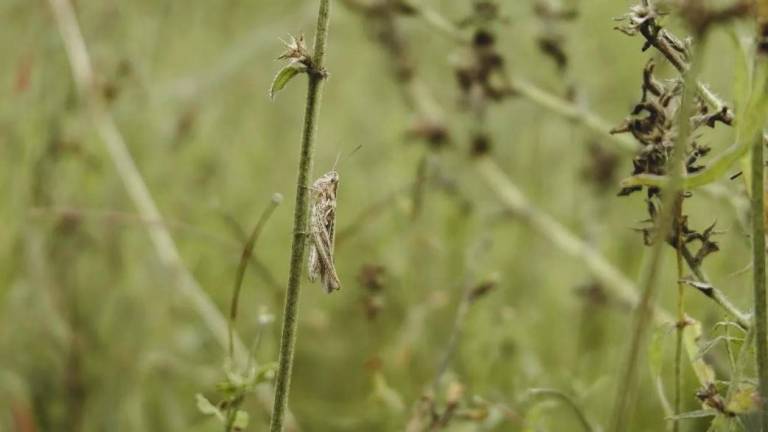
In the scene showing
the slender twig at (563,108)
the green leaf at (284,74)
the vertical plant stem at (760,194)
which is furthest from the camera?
the slender twig at (563,108)

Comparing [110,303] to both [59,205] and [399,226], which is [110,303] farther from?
[399,226]

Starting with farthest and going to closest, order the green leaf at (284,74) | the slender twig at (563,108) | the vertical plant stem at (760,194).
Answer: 1. the slender twig at (563,108)
2. the green leaf at (284,74)
3. the vertical plant stem at (760,194)

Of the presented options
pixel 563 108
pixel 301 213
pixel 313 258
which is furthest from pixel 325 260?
pixel 563 108

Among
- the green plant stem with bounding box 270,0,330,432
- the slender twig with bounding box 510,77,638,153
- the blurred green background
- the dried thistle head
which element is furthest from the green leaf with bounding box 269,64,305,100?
the slender twig with bounding box 510,77,638,153

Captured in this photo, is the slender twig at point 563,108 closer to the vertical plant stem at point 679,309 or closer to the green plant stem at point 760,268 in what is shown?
the vertical plant stem at point 679,309

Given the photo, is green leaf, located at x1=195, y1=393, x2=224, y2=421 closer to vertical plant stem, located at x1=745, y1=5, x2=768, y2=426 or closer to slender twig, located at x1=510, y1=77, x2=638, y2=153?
vertical plant stem, located at x1=745, y1=5, x2=768, y2=426

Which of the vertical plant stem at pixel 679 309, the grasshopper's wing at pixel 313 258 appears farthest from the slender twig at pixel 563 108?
the grasshopper's wing at pixel 313 258
